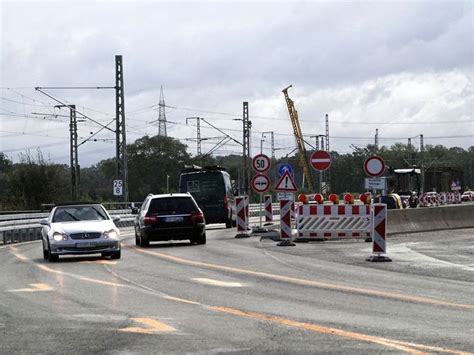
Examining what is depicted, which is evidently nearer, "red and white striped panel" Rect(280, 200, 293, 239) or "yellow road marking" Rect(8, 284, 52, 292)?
"yellow road marking" Rect(8, 284, 52, 292)

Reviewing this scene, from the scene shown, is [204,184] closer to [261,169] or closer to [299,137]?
[261,169]

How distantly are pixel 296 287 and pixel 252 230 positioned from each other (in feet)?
63.1

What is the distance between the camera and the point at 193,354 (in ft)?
26.6

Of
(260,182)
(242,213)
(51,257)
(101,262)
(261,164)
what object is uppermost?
(261,164)

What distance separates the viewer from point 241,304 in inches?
474

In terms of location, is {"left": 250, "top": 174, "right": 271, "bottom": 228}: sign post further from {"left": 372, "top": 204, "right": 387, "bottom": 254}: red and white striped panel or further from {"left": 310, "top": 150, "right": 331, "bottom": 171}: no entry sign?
{"left": 372, "top": 204, "right": 387, "bottom": 254}: red and white striped panel

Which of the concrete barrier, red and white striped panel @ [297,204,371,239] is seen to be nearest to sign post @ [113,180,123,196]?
the concrete barrier

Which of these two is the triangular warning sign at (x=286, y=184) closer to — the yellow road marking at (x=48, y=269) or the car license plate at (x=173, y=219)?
the car license plate at (x=173, y=219)

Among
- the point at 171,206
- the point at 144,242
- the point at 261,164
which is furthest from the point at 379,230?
the point at 261,164

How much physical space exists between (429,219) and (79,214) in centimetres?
1526

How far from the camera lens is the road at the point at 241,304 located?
879 cm

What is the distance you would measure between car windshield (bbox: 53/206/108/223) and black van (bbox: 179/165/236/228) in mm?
19242

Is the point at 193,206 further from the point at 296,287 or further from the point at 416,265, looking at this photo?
the point at 296,287

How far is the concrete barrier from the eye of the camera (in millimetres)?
30594
